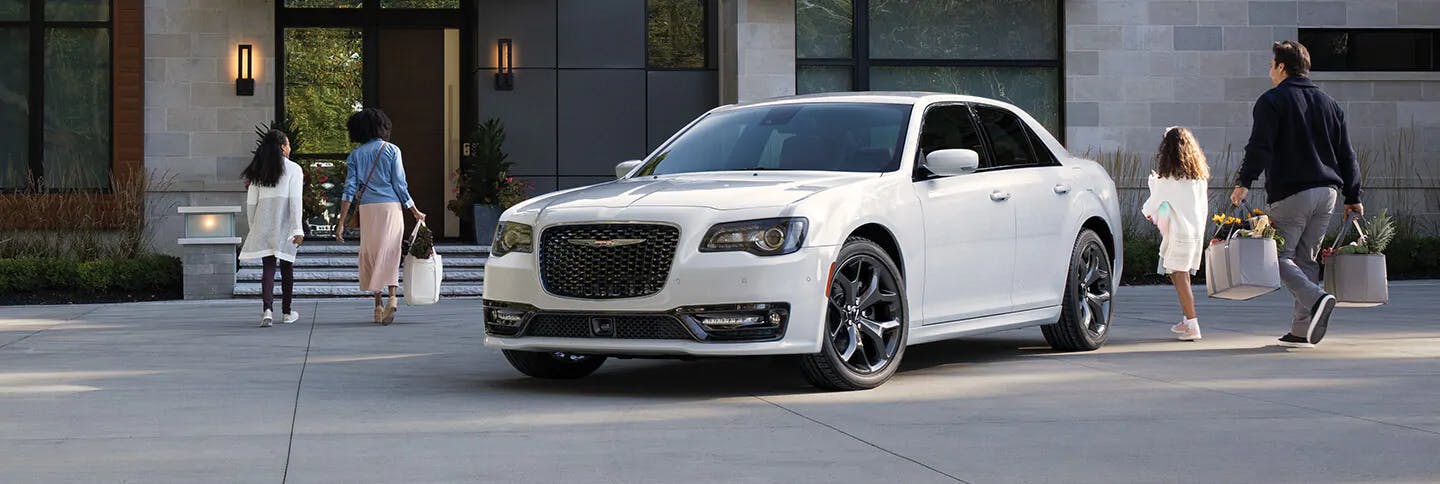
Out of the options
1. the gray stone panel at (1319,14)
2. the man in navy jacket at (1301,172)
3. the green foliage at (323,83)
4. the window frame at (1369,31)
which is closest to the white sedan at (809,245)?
the man in navy jacket at (1301,172)

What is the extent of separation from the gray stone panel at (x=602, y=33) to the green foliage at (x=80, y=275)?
6.11 meters

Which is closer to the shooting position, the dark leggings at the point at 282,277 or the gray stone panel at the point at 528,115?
the dark leggings at the point at 282,277

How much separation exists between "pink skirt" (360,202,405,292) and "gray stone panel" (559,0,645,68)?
8.31m

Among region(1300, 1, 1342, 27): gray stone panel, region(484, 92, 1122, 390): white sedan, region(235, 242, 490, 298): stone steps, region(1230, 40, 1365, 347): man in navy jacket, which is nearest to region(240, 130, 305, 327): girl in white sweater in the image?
region(235, 242, 490, 298): stone steps

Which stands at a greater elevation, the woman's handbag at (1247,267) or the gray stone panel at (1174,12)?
the gray stone panel at (1174,12)

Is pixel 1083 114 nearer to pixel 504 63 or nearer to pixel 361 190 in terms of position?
A: pixel 504 63

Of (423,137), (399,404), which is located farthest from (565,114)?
(399,404)

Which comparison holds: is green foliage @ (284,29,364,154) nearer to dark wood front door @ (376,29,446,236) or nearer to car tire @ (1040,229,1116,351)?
dark wood front door @ (376,29,446,236)

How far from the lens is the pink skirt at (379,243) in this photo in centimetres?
1420

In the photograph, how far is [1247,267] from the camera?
10961 mm

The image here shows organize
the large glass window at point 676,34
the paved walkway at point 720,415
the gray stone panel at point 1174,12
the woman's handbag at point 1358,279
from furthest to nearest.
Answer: the large glass window at point 676,34 < the gray stone panel at point 1174,12 < the woman's handbag at point 1358,279 < the paved walkway at point 720,415

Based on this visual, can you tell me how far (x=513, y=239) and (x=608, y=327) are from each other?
80cm

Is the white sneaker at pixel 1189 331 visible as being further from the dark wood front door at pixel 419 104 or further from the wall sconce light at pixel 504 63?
the dark wood front door at pixel 419 104

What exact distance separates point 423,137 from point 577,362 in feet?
49.4
